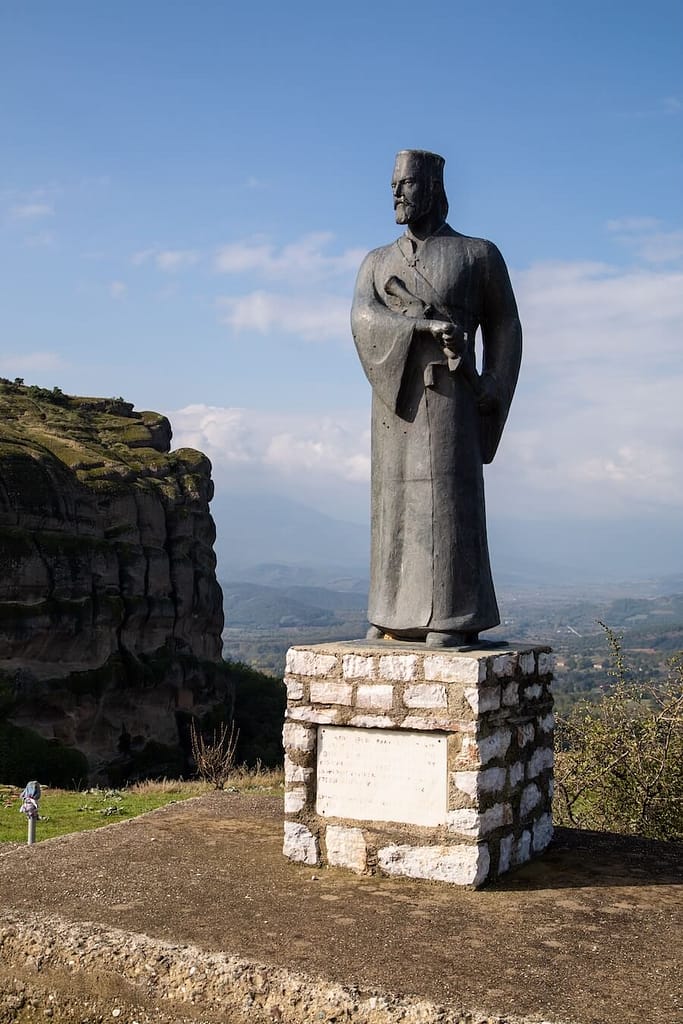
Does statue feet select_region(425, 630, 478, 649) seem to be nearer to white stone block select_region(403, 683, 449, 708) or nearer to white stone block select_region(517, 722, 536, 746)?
white stone block select_region(403, 683, 449, 708)

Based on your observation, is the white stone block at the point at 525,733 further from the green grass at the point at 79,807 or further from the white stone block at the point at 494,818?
the green grass at the point at 79,807

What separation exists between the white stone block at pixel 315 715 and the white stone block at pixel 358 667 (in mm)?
263

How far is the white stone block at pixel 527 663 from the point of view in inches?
261

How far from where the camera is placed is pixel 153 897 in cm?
593

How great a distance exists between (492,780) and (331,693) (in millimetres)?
1159

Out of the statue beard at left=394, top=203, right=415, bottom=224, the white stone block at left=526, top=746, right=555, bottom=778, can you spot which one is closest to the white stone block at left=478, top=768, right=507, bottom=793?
the white stone block at left=526, top=746, right=555, bottom=778

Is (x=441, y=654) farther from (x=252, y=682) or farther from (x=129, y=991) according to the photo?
(x=252, y=682)

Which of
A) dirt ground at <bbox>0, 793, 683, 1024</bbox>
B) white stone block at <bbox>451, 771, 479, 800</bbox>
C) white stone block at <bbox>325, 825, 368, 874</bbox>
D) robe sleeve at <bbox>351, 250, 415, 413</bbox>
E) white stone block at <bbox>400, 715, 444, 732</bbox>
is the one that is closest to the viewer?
dirt ground at <bbox>0, 793, 683, 1024</bbox>

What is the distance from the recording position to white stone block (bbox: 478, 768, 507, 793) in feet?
19.7

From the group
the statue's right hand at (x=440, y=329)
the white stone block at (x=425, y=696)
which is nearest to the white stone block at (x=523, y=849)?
the white stone block at (x=425, y=696)

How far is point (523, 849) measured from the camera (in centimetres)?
664

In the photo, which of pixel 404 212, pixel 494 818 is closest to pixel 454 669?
pixel 494 818

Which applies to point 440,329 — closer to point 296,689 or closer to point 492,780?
point 296,689

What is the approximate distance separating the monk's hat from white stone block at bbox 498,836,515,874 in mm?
4448
